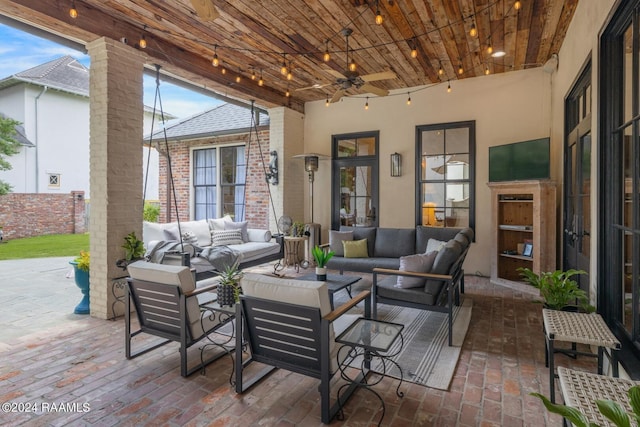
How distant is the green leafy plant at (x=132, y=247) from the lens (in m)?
4.02

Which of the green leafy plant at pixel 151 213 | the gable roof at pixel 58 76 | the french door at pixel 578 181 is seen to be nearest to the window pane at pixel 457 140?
the french door at pixel 578 181

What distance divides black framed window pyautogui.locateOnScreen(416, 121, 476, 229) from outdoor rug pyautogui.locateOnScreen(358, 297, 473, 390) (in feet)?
7.45

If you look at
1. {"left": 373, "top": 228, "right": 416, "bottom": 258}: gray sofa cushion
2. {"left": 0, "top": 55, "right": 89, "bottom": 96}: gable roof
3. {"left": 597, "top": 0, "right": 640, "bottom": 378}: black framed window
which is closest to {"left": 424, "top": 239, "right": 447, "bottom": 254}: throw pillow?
{"left": 373, "top": 228, "right": 416, "bottom": 258}: gray sofa cushion

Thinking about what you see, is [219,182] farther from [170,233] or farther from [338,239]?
[338,239]

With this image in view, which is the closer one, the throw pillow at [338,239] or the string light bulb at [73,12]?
the string light bulb at [73,12]

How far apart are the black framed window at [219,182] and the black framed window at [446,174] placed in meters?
4.05

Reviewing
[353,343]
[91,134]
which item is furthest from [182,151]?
[353,343]

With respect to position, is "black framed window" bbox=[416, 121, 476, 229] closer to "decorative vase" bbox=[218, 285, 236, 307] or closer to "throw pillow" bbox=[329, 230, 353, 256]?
"throw pillow" bbox=[329, 230, 353, 256]

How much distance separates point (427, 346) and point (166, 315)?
7.73ft

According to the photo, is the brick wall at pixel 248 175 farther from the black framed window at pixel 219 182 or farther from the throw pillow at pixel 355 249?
the throw pillow at pixel 355 249

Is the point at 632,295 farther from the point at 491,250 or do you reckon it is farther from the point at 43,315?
the point at 43,315

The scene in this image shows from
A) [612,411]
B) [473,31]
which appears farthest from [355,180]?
[612,411]

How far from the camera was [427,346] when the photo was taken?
3266 mm

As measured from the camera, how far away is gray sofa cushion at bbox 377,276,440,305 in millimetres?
3533
